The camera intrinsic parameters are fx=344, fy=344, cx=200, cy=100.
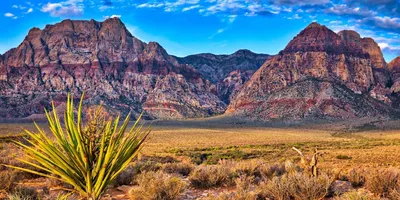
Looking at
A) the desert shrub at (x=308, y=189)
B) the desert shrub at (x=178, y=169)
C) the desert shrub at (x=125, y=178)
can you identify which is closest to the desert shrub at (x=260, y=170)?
the desert shrub at (x=178, y=169)

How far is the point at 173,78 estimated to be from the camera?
149500 millimetres

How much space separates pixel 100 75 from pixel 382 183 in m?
142

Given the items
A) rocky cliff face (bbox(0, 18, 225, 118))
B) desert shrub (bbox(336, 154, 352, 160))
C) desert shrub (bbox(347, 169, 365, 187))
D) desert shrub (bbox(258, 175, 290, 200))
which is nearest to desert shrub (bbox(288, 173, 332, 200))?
desert shrub (bbox(258, 175, 290, 200))

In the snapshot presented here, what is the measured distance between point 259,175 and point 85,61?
148 m

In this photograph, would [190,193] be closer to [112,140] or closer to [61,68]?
[112,140]

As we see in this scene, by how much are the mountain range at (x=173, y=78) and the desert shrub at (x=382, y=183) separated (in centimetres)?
10231

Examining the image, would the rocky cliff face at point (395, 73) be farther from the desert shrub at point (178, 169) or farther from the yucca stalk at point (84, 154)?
the yucca stalk at point (84, 154)

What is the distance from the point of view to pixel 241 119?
117m

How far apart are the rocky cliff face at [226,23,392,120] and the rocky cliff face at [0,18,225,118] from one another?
25187mm

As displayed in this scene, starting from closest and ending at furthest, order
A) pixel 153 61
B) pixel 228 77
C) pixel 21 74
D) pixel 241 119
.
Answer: pixel 241 119, pixel 21 74, pixel 153 61, pixel 228 77

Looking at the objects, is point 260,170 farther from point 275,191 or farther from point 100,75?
point 100,75

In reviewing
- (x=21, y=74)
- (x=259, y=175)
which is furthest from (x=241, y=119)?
(x=259, y=175)

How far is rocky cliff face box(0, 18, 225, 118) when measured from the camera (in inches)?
5069

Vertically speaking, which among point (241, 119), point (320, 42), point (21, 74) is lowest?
point (241, 119)
